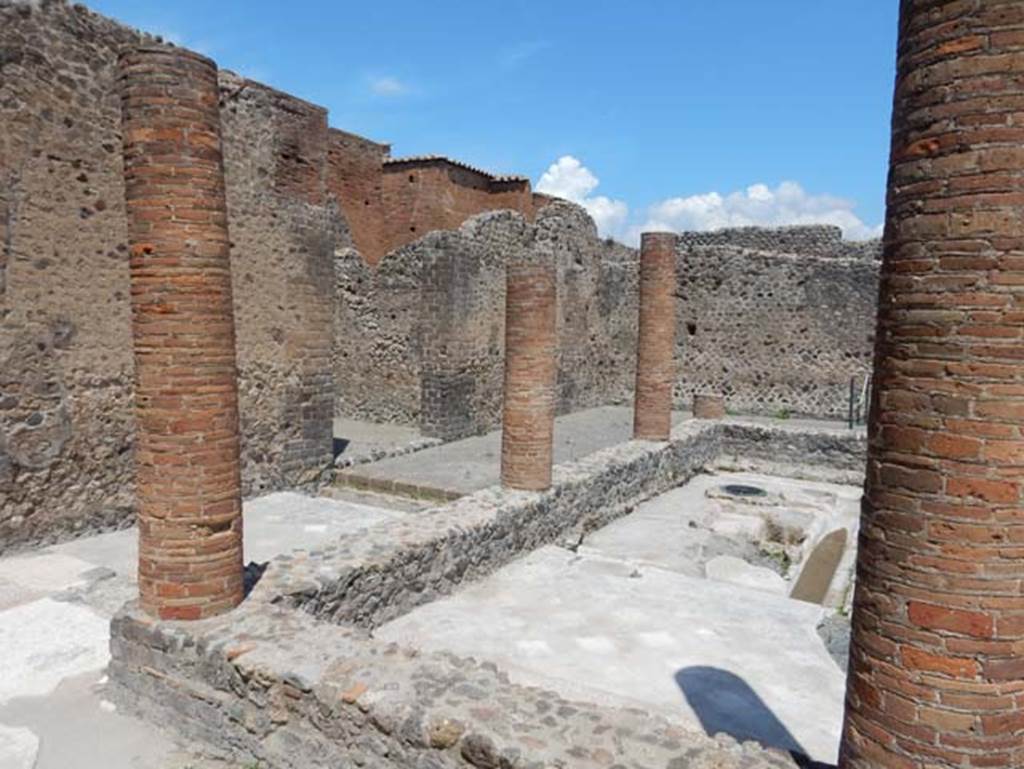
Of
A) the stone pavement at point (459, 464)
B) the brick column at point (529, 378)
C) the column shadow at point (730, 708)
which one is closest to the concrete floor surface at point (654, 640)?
the column shadow at point (730, 708)

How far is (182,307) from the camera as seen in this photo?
4.34m

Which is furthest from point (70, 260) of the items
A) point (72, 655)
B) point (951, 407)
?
point (951, 407)

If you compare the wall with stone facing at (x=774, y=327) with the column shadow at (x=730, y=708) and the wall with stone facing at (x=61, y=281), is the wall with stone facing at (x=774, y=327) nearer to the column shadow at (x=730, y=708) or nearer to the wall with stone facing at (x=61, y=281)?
the column shadow at (x=730, y=708)

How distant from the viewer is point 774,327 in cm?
1827

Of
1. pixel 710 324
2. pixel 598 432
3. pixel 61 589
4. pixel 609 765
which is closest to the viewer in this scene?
pixel 609 765

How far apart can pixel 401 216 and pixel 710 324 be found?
27.7 feet

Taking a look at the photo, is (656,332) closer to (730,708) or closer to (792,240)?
(730,708)

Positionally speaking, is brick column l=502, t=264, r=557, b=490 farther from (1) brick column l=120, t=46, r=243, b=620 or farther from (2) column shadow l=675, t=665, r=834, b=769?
(1) brick column l=120, t=46, r=243, b=620

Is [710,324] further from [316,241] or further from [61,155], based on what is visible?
[61,155]

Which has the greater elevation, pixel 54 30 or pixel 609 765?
pixel 54 30

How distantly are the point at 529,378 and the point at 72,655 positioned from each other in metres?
4.91

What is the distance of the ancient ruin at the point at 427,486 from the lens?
2.55 m

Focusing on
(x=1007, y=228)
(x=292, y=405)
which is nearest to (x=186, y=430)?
(x=1007, y=228)

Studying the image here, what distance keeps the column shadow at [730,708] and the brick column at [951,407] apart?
6.51 ft
